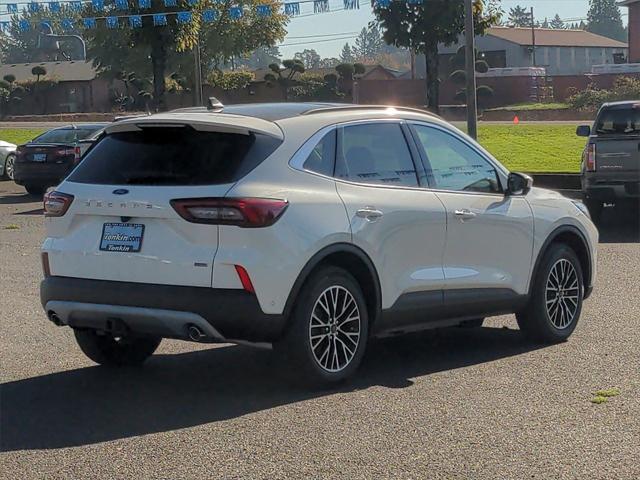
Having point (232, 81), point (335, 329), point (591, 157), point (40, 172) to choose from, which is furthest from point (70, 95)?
point (335, 329)

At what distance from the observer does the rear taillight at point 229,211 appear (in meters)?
6.80

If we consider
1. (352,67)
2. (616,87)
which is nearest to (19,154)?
(616,87)

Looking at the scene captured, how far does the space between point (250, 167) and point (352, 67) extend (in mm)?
71164

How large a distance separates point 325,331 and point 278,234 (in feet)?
2.53

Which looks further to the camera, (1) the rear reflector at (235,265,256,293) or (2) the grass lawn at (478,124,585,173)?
(2) the grass lawn at (478,124,585,173)

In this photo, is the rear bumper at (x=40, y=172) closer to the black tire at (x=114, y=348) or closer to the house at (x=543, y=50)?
the black tire at (x=114, y=348)

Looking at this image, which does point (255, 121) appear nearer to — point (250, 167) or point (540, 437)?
point (250, 167)

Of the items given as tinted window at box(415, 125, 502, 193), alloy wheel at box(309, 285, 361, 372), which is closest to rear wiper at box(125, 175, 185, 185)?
alloy wheel at box(309, 285, 361, 372)

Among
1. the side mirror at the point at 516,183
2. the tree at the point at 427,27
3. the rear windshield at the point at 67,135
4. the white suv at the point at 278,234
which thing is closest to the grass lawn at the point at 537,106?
the tree at the point at 427,27

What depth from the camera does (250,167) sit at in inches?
277

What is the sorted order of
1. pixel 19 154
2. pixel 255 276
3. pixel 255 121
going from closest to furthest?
pixel 255 276
pixel 255 121
pixel 19 154

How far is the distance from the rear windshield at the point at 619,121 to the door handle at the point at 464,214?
9713 millimetres

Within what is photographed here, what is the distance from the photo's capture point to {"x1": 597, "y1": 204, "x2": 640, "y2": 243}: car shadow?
1659 centimetres

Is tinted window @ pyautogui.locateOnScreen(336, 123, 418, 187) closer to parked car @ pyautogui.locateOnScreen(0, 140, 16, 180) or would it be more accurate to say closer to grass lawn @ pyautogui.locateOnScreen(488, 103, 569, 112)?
parked car @ pyautogui.locateOnScreen(0, 140, 16, 180)
